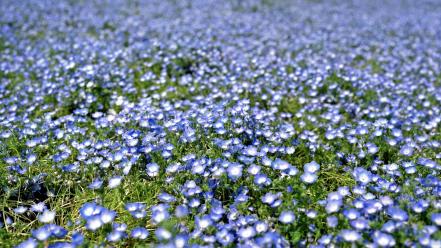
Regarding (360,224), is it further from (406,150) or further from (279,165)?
(406,150)

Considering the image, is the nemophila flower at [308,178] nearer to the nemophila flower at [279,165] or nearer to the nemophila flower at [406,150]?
the nemophila flower at [279,165]

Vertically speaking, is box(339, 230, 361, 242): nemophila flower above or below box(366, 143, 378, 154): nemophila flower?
above

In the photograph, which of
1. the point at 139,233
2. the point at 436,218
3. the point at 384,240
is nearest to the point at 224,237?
the point at 139,233

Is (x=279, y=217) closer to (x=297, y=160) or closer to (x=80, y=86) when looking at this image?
(x=297, y=160)

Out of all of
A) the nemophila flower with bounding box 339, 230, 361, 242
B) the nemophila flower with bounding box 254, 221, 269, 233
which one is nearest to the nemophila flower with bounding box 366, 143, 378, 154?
the nemophila flower with bounding box 339, 230, 361, 242

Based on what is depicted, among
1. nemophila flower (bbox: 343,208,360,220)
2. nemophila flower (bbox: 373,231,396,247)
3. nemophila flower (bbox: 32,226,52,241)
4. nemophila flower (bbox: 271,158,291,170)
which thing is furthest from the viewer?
nemophila flower (bbox: 271,158,291,170)

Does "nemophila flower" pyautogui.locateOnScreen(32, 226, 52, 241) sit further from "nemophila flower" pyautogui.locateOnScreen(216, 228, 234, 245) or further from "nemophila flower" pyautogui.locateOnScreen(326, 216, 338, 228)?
"nemophila flower" pyautogui.locateOnScreen(326, 216, 338, 228)

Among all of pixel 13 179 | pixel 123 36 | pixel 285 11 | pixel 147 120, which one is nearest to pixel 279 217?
pixel 147 120
